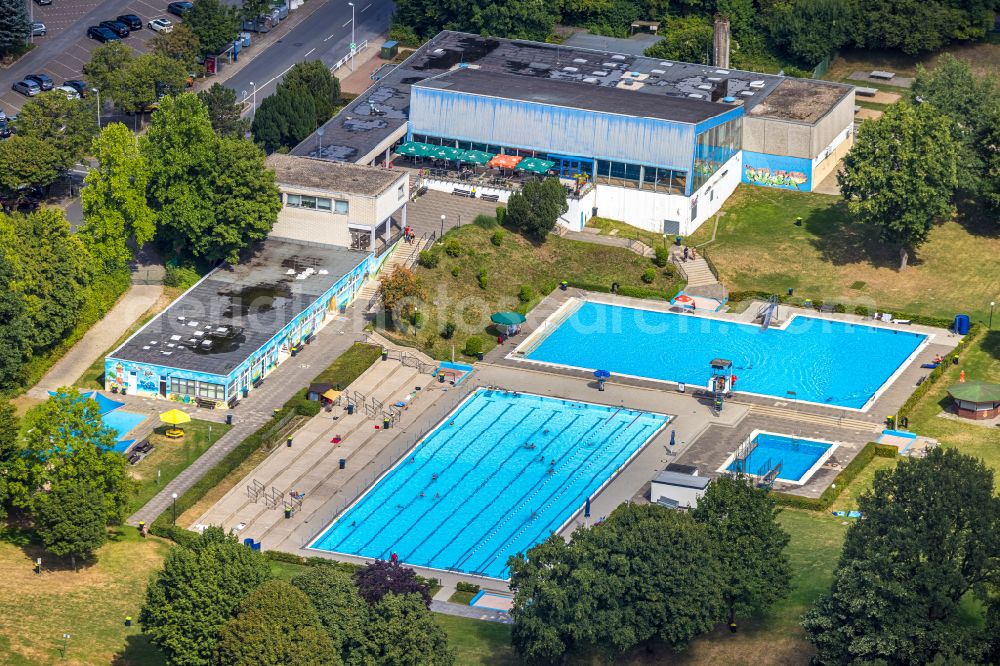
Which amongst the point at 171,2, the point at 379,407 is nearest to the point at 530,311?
the point at 379,407

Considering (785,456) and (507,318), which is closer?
(785,456)

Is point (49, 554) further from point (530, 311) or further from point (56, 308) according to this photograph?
point (530, 311)

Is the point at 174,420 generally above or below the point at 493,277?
above

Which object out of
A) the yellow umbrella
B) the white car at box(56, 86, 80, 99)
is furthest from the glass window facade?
the white car at box(56, 86, 80, 99)

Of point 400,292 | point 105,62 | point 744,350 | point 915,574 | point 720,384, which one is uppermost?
point 105,62

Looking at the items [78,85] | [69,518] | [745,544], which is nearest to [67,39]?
[78,85]

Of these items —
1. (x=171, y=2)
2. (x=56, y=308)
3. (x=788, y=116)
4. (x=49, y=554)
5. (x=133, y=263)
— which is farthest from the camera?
(x=171, y=2)

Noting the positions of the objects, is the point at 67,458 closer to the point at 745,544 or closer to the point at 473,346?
the point at 473,346
